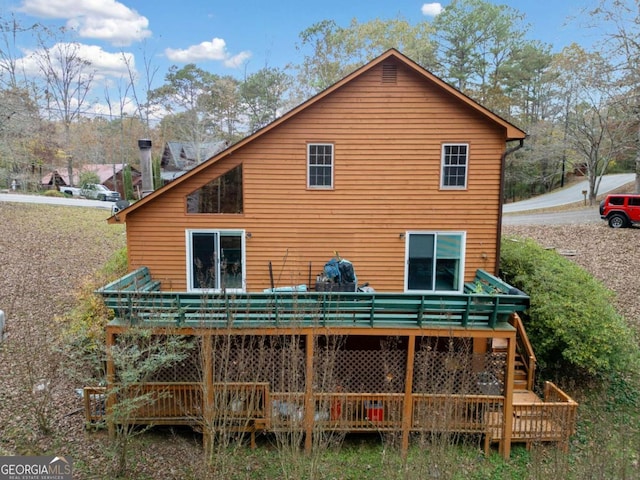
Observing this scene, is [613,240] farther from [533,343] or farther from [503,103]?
[503,103]

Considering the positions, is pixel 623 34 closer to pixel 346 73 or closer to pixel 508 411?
pixel 346 73

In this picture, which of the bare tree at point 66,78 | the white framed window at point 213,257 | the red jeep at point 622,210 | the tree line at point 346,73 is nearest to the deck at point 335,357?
the white framed window at point 213,257

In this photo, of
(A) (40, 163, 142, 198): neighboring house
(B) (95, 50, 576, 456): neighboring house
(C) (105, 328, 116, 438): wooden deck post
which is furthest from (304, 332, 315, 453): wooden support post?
(A) (40, 163, 142, 198): neighboring house

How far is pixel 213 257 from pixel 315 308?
128 inches

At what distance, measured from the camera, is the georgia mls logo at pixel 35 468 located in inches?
274

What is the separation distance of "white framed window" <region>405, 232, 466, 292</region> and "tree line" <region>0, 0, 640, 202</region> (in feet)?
55.4

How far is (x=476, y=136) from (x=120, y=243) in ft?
57.8

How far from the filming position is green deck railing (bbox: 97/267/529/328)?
7.82 meters

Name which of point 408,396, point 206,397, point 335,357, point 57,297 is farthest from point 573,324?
point 57,297

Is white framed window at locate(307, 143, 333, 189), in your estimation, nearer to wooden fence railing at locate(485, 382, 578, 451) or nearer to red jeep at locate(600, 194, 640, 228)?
wooden fence railing at locate(485, 382, 578, 451)

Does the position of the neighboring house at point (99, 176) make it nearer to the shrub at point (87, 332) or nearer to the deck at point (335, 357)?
the shrub at point (87, 332)

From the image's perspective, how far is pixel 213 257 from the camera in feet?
32.8

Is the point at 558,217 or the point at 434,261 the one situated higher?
the point at 558,217

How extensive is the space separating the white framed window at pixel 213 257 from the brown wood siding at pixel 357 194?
0.19 meters
